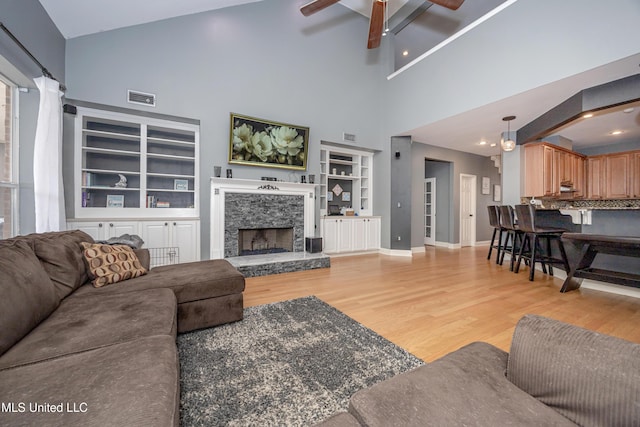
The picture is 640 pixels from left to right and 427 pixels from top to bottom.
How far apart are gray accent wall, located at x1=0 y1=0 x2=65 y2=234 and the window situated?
0.05m

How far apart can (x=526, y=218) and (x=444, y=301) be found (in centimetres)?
222

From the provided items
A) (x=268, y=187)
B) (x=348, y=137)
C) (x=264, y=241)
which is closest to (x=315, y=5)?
(x=348, y=137)

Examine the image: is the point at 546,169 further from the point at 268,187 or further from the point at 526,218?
the point at 268,187

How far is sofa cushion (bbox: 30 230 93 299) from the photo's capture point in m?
1.66

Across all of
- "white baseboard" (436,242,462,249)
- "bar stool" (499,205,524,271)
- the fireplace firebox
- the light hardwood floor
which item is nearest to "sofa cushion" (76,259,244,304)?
the light hardwood floor

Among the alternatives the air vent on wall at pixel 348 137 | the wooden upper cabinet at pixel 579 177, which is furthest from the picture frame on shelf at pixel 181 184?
the wooden upper cabinet at pixel 579 177

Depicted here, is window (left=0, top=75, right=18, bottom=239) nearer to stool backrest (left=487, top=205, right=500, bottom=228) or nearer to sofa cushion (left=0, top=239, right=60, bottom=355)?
sofa cushion (left=0, top=239, right=60, bottom=355)

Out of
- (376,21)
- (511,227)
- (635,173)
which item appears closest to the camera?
(376,21)

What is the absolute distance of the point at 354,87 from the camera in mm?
5602

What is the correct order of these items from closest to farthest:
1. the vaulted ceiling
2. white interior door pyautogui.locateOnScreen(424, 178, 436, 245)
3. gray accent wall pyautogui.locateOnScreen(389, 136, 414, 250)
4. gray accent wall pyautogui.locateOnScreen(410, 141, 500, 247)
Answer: the vaulted ceiling, gray accent wall pyautogui.locateOnScreen(389, 136, 414, 250), gray accent wall pyautogui.locateOnScreen(410, 141, 500, 247), white interior door pyautogui.locateOnScreen(424, 178, 436, 245)

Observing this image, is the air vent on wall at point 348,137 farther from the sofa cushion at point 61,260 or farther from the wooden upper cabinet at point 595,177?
the wooden upper cabinet at point 595,177

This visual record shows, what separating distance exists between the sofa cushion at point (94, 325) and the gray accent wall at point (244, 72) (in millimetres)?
2640

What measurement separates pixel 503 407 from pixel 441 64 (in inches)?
205

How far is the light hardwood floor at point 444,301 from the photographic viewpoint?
2061 mm
